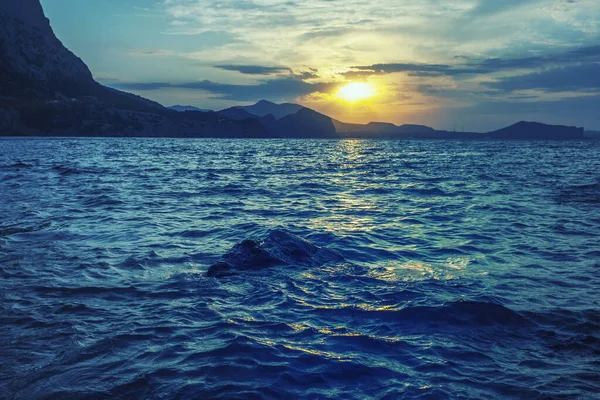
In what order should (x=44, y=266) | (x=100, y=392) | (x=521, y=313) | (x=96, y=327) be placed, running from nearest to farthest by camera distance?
(x=100, y=392) → (x=96, y=327) → (x=521, y=313) → (x=44, y=266)

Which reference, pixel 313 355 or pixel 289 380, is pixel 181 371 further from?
pixel 313 355

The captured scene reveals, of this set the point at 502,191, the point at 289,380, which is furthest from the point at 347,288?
the point at 502,191

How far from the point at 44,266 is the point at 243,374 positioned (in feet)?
26.1

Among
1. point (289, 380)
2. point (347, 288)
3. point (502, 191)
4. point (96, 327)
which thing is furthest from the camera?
point (502, 191)

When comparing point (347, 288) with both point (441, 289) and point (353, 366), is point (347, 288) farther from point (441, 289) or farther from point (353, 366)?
point (353, 366)

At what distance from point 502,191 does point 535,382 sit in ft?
88.4

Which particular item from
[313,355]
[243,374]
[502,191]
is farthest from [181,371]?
[502,191]

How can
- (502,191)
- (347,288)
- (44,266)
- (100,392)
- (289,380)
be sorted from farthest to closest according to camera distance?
(502,191), (44,266), (347,288), (289,380), (100,392)

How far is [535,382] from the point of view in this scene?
6.14 meters

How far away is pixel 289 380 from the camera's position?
6.04 m

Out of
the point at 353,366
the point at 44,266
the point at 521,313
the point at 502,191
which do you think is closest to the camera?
the point at 353,366

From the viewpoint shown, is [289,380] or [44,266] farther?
[44,266]

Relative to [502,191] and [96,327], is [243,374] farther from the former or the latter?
[502,191]

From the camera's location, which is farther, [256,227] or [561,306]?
[256,227]
